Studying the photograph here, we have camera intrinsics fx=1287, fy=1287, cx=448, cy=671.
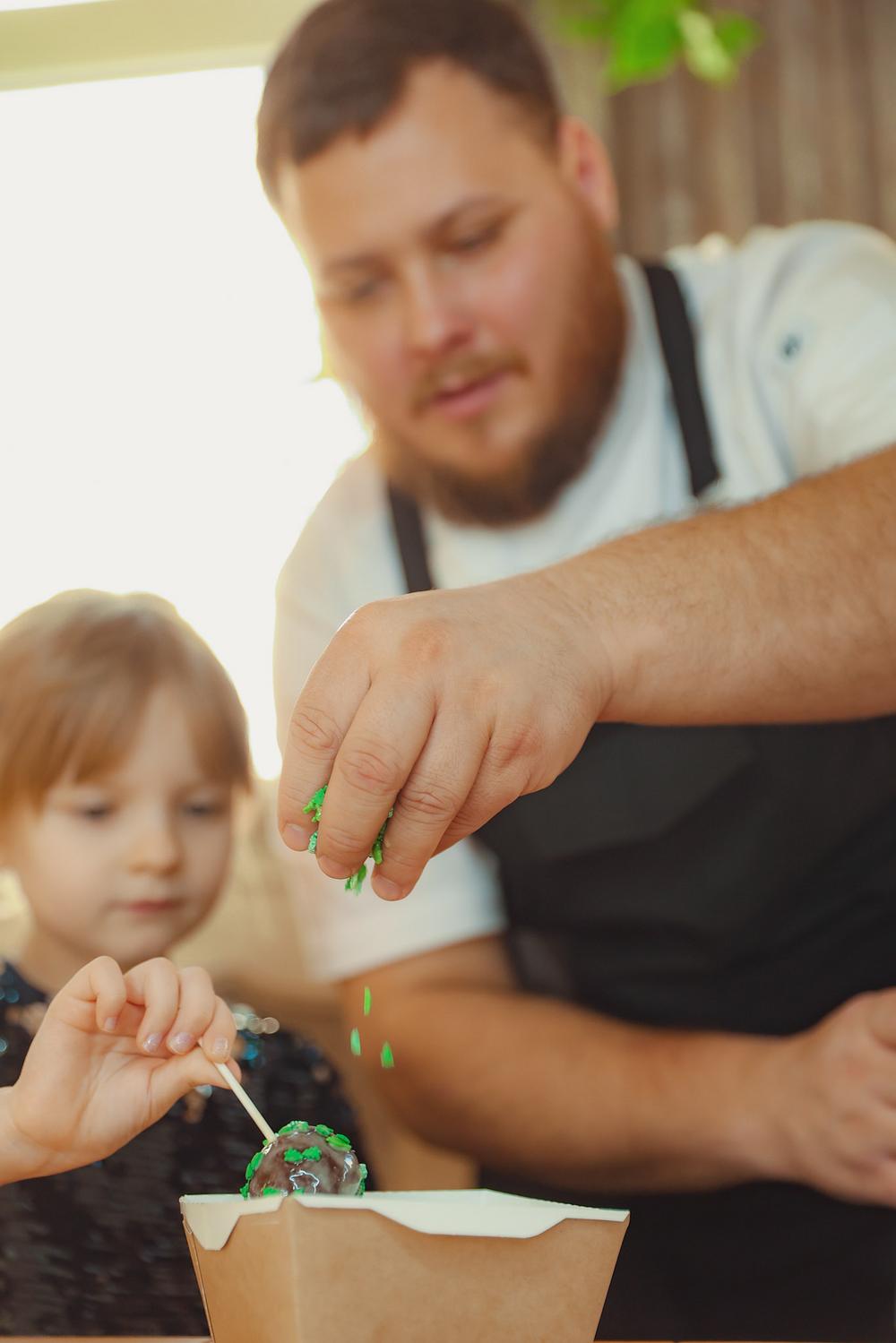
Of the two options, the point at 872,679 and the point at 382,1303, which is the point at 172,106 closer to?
the point at 872,679

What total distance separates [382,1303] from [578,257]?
118 cm

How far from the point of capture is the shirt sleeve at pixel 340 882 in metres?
1.35

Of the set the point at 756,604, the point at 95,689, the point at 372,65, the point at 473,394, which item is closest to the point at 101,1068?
the point at 756,604

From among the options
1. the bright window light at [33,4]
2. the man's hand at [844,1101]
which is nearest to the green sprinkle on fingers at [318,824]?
the man's hand at [844,1101]

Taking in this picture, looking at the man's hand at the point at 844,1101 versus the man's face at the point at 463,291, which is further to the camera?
the man's face at the point at 463,291

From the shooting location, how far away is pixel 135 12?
2738 mm

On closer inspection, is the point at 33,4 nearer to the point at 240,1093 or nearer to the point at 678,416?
the point at 678,416

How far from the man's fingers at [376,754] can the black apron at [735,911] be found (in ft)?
2.01

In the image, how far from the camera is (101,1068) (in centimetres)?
70

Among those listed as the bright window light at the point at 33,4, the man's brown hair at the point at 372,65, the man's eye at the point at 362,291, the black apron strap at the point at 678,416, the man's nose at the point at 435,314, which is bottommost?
the black apron strap at the point at 678,416

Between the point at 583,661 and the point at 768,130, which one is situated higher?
the point at 768,130

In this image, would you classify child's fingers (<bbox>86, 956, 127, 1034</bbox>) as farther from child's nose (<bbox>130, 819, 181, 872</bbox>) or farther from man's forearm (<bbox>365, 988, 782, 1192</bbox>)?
child's nose (<bbox>130, 819, 181, 872</bbox>)

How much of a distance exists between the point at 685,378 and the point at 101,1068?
99 centimetres

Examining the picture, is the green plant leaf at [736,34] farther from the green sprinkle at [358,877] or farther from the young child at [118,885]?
the green sprinkle at [358,877]
